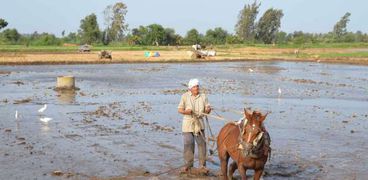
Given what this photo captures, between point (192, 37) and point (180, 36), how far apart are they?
2.86 metres

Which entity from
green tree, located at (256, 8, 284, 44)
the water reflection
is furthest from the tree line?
the water reflection

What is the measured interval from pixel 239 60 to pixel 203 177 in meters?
55.0

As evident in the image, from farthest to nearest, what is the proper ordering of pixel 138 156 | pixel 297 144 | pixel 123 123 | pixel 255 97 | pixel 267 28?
1. pixel 267 28
2. pixel 255 97
3. pixel 123 123
4. pixel 297 144
5. pixel 138 156

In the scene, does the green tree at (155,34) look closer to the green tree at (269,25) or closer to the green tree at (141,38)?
the green tree at (141,38)

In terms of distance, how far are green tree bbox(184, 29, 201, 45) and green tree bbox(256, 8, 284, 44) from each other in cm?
2766

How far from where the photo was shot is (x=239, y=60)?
211 ft

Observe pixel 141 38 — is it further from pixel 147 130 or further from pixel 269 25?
pixel 147 130

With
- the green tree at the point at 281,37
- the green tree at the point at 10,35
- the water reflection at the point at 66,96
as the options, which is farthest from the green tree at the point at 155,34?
the water reflection at the point at 66,96

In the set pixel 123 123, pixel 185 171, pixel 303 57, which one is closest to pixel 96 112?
pixel 123 123

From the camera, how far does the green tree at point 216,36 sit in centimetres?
13088

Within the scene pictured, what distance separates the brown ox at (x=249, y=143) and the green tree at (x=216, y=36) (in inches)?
4810

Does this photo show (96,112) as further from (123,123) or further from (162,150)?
(162,150)

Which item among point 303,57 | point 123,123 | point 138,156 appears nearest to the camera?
point 138,156

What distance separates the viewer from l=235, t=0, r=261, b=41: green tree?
147 metres
